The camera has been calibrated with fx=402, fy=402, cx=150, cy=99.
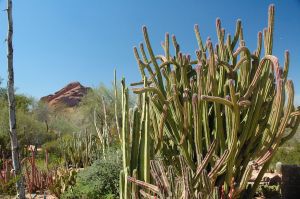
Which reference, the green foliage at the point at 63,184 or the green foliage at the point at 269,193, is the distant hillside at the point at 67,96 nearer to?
the green foliage at the point at 63,184

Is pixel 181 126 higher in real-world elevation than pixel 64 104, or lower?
lower

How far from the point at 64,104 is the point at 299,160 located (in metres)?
52.1

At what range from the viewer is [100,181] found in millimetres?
6820

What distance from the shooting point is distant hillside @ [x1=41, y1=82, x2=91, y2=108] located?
6406 cm

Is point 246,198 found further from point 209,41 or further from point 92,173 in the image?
point 92,173

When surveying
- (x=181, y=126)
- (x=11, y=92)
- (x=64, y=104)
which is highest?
(x=64, y=104)

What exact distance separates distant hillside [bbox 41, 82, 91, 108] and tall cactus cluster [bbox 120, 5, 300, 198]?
58348mm

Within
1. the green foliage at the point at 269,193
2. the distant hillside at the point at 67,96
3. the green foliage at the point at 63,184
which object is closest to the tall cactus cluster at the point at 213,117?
the green foliage at the point at 269,193

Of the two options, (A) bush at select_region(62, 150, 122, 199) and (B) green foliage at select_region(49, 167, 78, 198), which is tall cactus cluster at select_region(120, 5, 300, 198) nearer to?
(A) bush at select_region(62, 150, 122, 199)

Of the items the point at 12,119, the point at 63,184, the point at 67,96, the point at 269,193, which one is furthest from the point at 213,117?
the point at 67,96

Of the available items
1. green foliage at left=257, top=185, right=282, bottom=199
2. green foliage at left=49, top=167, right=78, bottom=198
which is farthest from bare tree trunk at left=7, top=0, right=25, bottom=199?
green foliage at left=257, top=185, right=282, bottom=199

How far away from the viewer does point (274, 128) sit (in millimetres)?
4680

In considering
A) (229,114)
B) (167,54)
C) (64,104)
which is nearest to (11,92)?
(167,54)

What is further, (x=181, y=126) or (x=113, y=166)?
(x=113, y=166)
